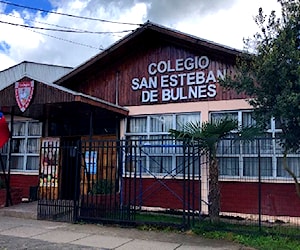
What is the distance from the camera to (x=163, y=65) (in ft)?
40.0

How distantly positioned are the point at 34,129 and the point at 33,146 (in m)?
0.66

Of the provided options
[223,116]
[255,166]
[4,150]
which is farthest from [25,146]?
[255,166]

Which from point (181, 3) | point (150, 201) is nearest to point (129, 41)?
point (181, 3)

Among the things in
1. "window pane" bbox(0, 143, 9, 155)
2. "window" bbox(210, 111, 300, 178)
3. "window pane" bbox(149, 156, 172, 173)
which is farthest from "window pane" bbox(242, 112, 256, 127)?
"window pane" bbox(0, 143, 9, 155)

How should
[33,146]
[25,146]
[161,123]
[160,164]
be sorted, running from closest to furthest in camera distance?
[160,164], [161,123], [33,146], [25,146]

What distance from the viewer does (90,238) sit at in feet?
27.0

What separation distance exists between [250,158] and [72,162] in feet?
20.5

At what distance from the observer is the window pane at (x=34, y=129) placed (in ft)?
46.8

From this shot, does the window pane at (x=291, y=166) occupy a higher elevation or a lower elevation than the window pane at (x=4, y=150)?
lower

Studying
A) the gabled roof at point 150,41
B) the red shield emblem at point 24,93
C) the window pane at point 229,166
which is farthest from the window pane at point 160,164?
the red shield emblem at point 24,93

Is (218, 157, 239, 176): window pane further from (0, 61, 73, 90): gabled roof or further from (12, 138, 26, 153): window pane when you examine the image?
(0, 61, 73, 90): gabled roof

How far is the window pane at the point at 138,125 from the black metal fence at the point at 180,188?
67 centimetres

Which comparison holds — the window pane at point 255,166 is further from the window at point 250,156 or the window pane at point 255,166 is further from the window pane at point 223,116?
the window pane at point 223,116

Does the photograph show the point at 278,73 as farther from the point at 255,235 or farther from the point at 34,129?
the point at 34,129
